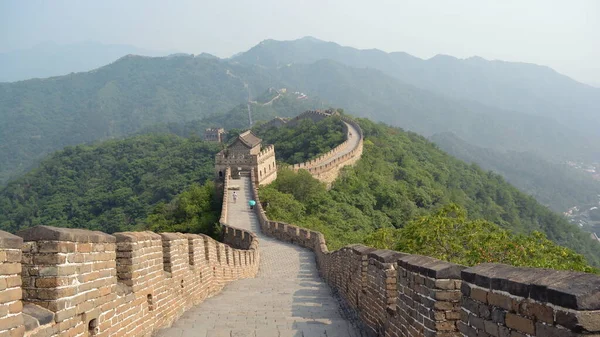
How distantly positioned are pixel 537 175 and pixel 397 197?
3553 inches

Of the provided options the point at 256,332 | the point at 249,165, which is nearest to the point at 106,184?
the point at 249,165

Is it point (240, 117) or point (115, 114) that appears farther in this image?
point (115, 114)

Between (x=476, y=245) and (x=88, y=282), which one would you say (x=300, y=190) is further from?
(x=88, y=282)

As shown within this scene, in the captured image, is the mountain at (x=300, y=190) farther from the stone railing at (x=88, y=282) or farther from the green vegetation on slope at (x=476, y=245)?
the stone railing at (x=88, y=282)

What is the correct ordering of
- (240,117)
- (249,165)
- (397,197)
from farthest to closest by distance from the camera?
(240,117) < (397,197) < (249,165)

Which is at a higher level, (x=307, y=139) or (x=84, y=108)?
(x=84, y=108)

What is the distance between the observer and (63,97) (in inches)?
7018

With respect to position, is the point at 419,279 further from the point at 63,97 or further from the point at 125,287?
the point at 63,97

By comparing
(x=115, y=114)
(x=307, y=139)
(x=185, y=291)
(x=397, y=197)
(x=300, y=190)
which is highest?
(x=115, y=114)

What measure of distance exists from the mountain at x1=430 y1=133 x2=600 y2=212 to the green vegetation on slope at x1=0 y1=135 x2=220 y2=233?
6639 cm

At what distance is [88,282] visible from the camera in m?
4.28

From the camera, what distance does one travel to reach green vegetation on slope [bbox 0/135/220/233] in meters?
56.2

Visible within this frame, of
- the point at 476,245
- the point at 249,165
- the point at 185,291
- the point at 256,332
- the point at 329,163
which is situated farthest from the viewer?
the point at 329,163

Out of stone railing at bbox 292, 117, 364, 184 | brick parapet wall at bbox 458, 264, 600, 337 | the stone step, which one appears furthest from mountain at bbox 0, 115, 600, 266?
brick parapet wall at bbox 458, 264, 600, 337
